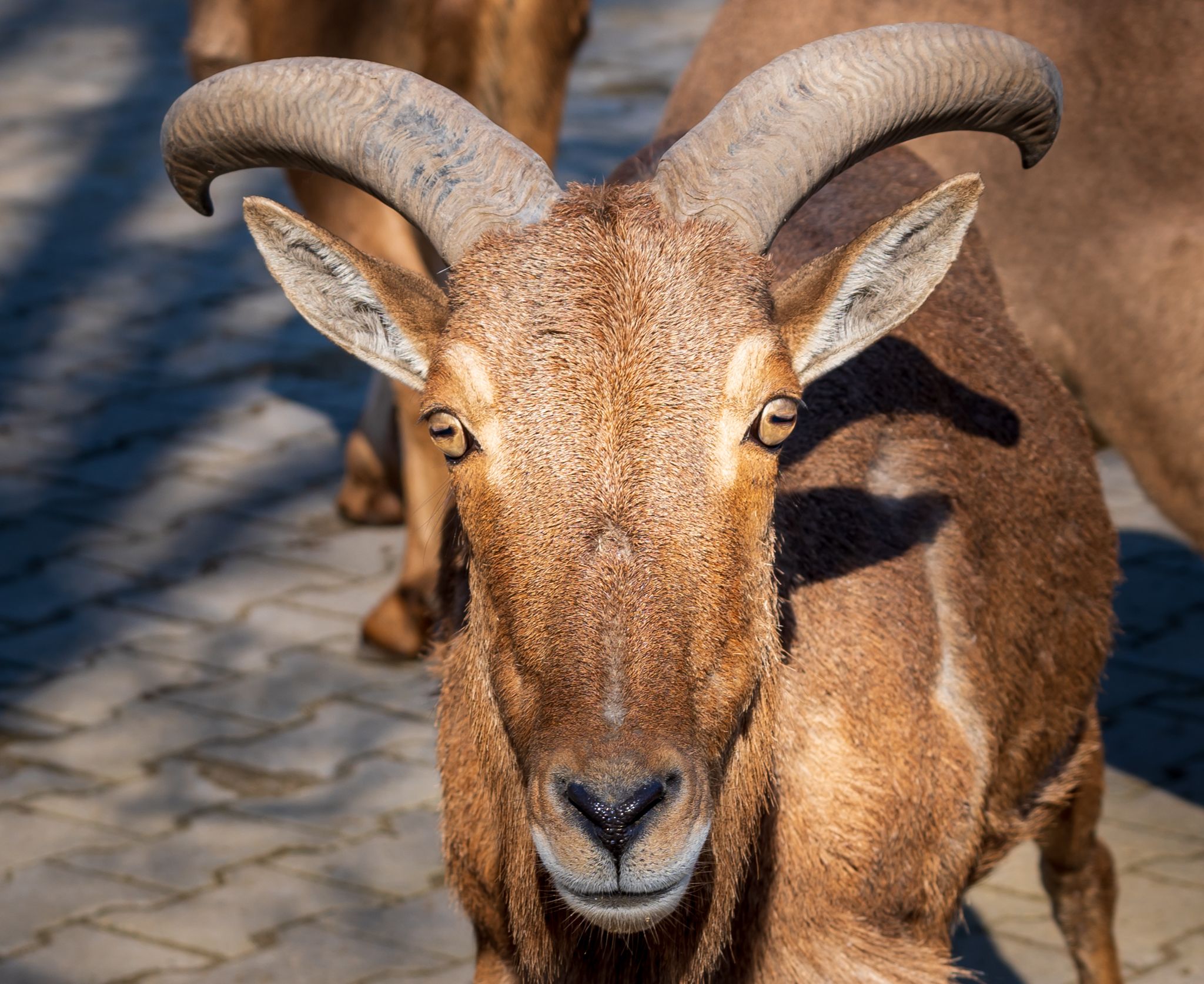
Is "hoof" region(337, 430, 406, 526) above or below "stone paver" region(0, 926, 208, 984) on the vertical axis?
above

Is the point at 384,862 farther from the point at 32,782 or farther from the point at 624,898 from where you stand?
the point at 624,898

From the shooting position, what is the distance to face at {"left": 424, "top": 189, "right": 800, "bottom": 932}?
3027 millimetres

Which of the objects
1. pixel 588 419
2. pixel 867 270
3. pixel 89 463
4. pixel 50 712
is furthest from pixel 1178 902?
pixel 89 463

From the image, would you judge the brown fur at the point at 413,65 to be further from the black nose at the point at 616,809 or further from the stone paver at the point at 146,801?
the black nose at the point at 616,809

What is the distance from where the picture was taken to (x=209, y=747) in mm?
6266

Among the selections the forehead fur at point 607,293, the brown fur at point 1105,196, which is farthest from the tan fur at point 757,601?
the brown fur at point 1105,196

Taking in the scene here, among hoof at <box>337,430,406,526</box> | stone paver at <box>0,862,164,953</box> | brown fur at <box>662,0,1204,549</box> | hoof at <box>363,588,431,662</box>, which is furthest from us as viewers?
hoof at <box>337,430,406,526</box>

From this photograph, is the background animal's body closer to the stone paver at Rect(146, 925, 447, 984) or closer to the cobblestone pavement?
the stone paver at Rect(146, 925, 447, 984)

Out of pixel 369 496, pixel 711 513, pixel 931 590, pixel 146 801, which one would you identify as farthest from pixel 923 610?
pixel 369 496

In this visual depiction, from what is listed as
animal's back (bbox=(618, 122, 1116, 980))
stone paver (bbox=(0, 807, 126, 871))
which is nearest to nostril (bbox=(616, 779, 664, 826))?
animal's back (bbox=(618, 122, 1116, 980))

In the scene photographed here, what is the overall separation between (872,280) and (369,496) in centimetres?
461

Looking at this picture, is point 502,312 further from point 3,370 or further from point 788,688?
point 3,370

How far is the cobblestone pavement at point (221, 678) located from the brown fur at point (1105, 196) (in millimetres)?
1373

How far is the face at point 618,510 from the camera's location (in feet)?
9.93
